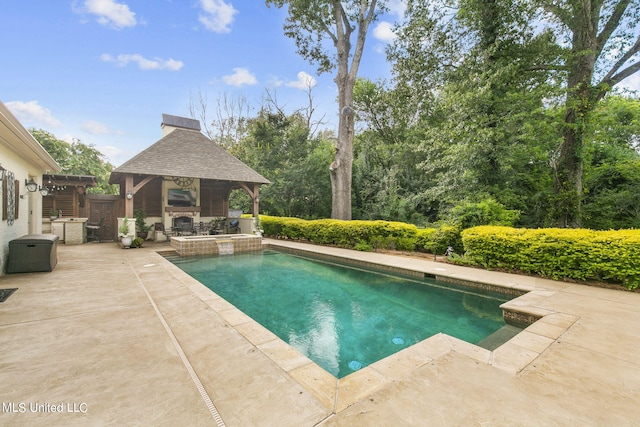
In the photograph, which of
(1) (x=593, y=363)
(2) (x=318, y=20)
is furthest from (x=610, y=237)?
(2) (x=318, y=20)

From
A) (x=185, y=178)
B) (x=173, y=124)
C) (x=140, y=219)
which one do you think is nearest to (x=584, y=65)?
(x=185, y=178)

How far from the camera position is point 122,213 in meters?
13.0

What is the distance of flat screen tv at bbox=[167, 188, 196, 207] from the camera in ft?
43.9

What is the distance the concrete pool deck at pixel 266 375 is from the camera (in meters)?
Answer: 1.92

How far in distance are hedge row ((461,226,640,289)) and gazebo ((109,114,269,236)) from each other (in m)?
9.63

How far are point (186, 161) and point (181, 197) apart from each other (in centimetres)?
208

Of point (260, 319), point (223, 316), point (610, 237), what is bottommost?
point (260, 319)

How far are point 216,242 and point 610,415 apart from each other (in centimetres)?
1056

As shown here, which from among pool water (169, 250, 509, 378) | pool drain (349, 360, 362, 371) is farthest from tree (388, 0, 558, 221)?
pool drain (349, 360, 362, 371)

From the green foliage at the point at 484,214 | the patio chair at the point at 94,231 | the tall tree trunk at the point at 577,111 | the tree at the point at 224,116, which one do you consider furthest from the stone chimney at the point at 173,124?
the tall tree trunk at the point at 577,111

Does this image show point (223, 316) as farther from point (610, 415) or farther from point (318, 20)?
point (318, 20)

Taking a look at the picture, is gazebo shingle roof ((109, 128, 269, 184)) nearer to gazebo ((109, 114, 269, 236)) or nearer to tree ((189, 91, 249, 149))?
gazebo ((109, 114, 269, 236))

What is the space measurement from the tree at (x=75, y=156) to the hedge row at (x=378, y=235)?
1878 cm

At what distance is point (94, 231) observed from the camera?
41.5ft
